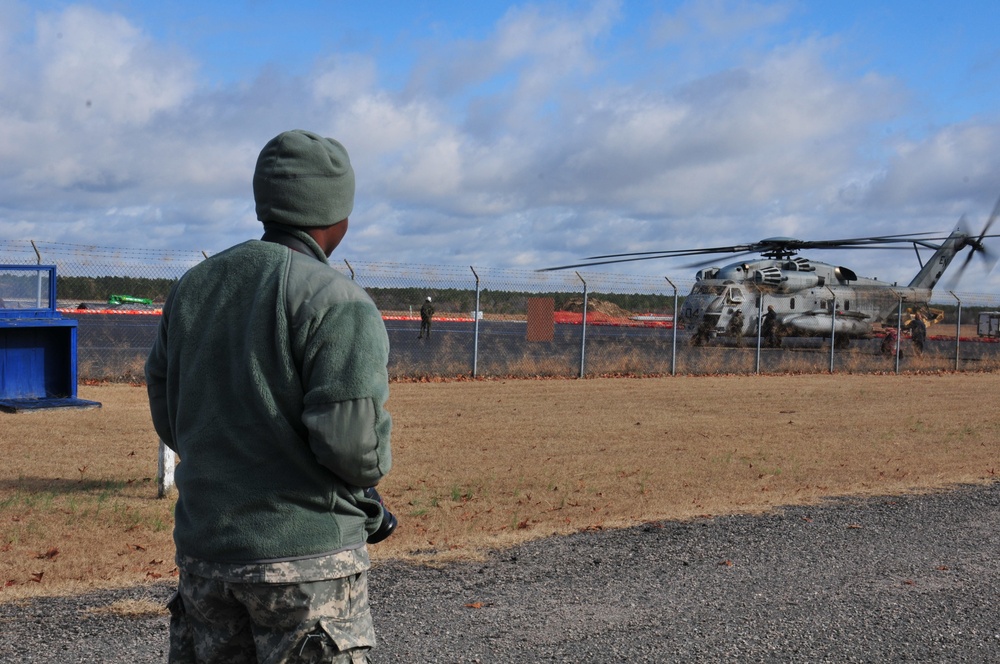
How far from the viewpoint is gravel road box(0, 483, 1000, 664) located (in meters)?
4.29

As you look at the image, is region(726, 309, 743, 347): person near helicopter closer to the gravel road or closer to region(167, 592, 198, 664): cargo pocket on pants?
the gravel road

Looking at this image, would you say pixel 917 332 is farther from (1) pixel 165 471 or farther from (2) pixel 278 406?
(2) pixel 278 406

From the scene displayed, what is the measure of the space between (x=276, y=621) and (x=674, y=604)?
10.7 feet

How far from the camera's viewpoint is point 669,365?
2223 centimetres

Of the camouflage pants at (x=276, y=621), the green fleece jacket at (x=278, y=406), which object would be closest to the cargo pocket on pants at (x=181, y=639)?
the camouflage pants at (x=276, y=621)

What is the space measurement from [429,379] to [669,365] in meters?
6.77

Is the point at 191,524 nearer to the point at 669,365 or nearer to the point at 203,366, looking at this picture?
the point at 203,366

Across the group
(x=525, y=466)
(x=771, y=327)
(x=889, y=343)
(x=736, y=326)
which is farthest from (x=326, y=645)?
(x=889, y=343)

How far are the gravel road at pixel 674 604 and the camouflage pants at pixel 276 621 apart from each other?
79.4 inches

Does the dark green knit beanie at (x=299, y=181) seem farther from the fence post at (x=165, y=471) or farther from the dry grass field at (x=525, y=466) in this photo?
the fence post at (x=165, y=471)

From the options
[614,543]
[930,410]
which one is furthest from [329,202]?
[930,410]

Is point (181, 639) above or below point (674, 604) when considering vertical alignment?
above

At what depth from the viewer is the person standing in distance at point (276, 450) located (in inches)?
83.1

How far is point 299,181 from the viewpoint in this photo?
2.33 m
